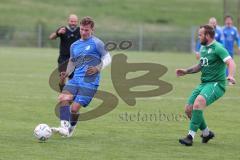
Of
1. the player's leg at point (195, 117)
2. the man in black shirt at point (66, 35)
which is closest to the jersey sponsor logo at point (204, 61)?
the player's leg at point (195, 117)

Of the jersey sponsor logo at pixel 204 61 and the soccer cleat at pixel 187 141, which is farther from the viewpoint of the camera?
the jersey sponsor logo at pixel 204 61

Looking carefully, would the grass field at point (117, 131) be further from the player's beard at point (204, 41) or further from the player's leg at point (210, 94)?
the player's beard at point (204, 41)

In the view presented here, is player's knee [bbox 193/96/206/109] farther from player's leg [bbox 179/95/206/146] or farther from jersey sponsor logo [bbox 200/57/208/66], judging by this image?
jersey sponsor logo [bbox 200/57/208/66]

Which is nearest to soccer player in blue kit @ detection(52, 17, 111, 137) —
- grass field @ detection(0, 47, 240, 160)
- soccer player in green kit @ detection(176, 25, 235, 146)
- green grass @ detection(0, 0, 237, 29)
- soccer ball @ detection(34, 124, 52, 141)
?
grass field @ detection(0, 47, 240, 160)

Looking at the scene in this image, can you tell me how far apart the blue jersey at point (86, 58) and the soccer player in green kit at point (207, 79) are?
4.62 ft

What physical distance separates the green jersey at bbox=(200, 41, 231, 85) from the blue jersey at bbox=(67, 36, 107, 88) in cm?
175

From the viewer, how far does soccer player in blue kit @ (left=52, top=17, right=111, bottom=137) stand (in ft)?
41.8

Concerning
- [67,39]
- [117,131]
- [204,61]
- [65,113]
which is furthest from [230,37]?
[65,113]

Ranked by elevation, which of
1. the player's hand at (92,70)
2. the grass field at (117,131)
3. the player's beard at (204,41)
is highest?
the player's beard at (204,41)

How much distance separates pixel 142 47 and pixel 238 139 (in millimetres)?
40285

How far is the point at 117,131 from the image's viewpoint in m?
13.7

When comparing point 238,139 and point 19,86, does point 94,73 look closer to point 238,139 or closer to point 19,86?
point 238,139

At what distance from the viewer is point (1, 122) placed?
47.0ft

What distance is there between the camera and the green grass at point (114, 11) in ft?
215
